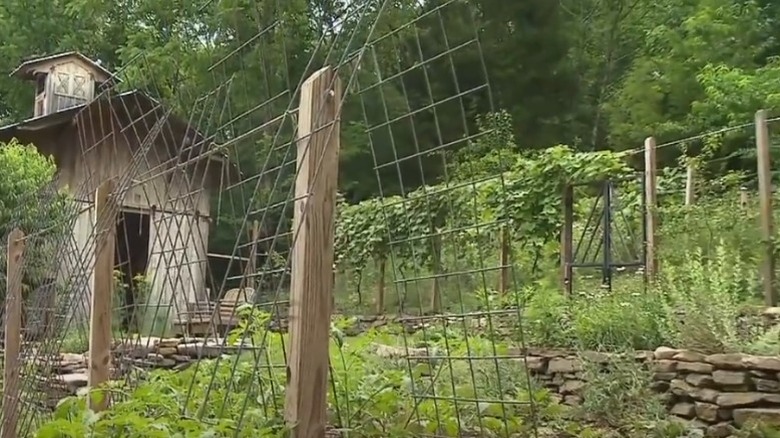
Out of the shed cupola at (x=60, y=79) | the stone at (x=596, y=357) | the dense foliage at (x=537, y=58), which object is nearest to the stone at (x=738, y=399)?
the stone at (x=596, y=357)

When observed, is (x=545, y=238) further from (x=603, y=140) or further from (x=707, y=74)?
(x=603, y=140)

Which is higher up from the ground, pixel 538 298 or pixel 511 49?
pixel 511 49

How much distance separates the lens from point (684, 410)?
4.15 metres

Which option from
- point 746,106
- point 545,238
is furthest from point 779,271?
point 746,106

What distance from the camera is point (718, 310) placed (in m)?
4.20

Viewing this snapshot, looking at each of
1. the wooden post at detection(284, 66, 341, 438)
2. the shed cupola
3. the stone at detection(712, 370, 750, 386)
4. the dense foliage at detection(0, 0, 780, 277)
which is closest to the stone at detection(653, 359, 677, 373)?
the stone at detection(712, 370, 750, 386)

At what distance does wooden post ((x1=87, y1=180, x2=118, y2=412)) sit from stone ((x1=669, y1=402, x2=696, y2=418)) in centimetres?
280

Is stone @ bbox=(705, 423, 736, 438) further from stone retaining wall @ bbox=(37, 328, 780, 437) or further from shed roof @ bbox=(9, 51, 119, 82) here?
shed roof @ bbox=(9, 51, 119, 82)

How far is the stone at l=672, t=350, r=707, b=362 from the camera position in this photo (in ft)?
13.4

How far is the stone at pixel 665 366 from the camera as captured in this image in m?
4.18

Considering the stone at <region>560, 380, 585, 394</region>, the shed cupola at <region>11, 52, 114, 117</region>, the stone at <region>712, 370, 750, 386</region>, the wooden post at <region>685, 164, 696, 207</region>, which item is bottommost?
the stone at <region>560, 380, 585, 394</region>

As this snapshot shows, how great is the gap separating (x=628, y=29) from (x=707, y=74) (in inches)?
169

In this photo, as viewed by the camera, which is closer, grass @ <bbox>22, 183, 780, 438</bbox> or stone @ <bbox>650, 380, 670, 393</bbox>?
grass @ <bbox>22, 183, 780, 438</bbox>

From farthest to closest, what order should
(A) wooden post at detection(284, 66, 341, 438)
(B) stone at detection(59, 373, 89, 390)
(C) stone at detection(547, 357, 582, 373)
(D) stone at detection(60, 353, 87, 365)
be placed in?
(D) stone at detection(60, 353, 87, 365) < (C) stone at detection(547, 357, 582, 373) < (B) stone at detection(59, 373, 89, 390) < (A) wooden post at detection(284, 66, 341, 438)
